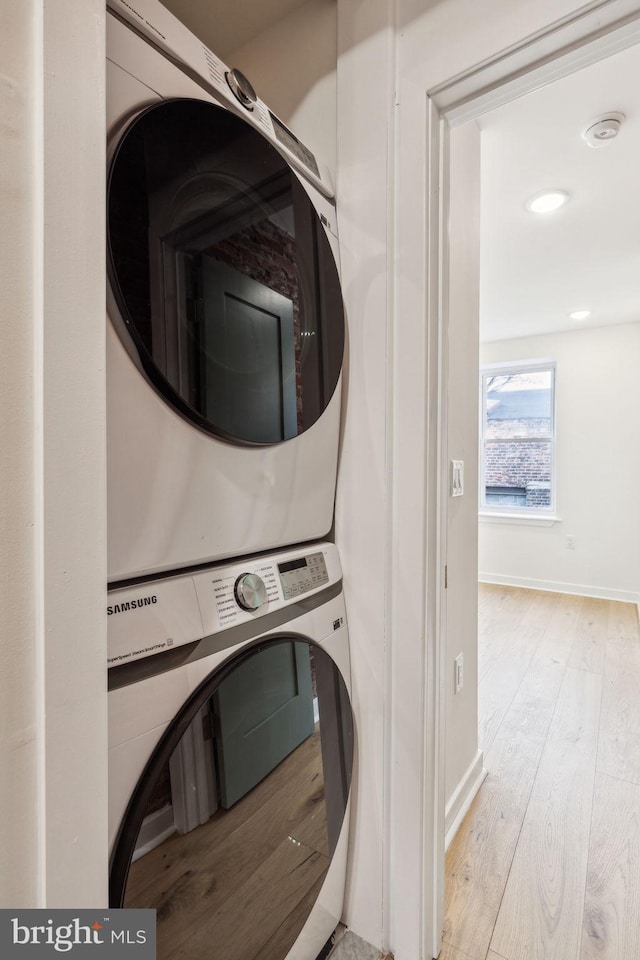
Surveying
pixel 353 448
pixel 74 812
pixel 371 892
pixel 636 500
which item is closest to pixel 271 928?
pixel 371 892

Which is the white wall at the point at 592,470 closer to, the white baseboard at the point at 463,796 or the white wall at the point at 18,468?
the white baseboard at the point at 463,796

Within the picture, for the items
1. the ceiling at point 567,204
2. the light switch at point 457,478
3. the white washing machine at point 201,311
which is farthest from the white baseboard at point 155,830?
the ceiling at point 567,204

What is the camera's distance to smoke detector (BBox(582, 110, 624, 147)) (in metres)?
1.70

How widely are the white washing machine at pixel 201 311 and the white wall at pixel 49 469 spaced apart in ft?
0.42

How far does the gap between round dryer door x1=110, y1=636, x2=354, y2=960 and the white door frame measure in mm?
230

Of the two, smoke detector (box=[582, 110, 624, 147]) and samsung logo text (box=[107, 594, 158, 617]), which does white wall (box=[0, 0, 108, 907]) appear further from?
smoke detector (box=[582, 110, 624, 147])

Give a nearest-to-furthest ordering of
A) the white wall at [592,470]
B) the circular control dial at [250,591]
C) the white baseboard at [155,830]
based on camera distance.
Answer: the white baseboard at [155,830]
the circular control dial at [250,591]
the white wall at [592,470]

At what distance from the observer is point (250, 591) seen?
2.79 feet

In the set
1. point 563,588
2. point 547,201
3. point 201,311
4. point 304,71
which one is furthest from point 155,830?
point 563,588

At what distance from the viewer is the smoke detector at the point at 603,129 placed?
66.9 inches

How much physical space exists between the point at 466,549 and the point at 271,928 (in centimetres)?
119

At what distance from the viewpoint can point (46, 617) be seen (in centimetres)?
47

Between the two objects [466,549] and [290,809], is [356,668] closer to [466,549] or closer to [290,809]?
[290,809]

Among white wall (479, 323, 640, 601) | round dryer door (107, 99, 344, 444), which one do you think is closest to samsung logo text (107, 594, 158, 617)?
round dryer door (107, 99, 344, 444)
